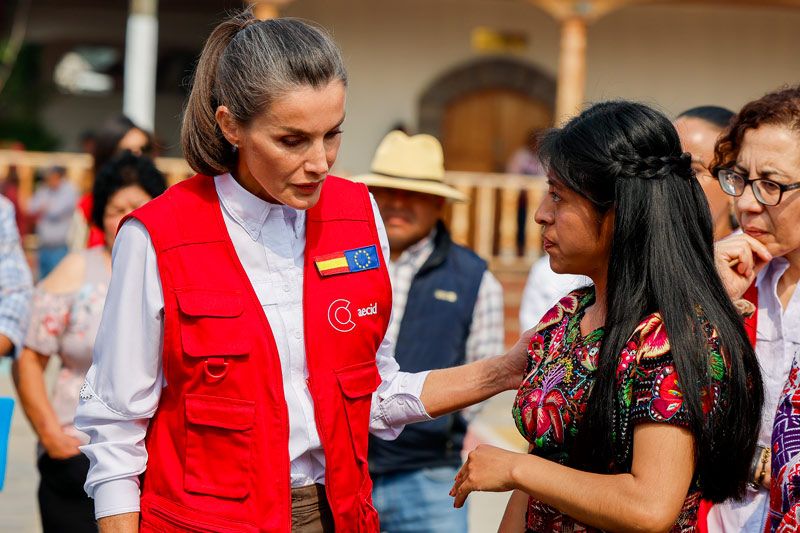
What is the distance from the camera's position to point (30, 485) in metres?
6.80

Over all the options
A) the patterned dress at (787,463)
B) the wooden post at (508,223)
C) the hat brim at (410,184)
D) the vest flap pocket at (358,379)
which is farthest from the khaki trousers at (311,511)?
the wooden post at (508,223)

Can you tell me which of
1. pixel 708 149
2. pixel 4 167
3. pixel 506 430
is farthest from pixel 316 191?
pixel 4 167

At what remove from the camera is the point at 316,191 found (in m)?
2.42

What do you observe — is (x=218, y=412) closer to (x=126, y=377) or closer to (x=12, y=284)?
(x=126, y=377)

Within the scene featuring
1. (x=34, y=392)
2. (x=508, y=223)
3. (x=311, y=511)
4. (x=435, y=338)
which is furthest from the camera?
(x=508, y=223)

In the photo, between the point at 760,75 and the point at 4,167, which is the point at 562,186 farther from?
the point at 760,75

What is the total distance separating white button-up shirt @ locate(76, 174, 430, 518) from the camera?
2.35m

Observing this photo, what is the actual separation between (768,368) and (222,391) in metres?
1.42

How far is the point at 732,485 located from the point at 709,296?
1.33ft

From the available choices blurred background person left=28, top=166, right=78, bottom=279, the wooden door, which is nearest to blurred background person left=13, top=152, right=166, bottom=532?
blurred background person left=28, top=166, right=78, bottom=279

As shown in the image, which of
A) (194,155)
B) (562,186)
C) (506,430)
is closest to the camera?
(562,186)

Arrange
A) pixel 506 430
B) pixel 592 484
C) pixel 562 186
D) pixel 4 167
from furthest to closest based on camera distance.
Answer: pixel 4 167
pixel 506 430
pixel 562 186
pixel 592 484

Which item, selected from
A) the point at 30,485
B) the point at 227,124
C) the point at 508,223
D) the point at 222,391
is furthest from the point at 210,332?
the point at 508,223

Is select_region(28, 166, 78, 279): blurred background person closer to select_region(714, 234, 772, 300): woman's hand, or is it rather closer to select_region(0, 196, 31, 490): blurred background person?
select_region(0, 196, 31, 490): blurred background person
